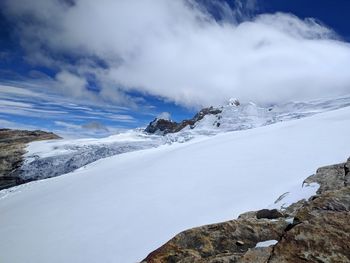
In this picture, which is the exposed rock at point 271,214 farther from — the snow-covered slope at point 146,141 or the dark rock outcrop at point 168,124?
the dark rock outcrop at point 168,124

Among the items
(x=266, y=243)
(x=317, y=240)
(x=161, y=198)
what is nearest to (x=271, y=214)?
(x=266, y=243)

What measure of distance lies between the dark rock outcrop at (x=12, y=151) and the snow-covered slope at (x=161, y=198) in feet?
117

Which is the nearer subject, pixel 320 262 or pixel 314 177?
pixel 320 262

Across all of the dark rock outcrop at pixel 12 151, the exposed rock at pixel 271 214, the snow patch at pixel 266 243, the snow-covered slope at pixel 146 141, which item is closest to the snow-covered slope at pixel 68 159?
the snow-covered slope at pixel 146 141

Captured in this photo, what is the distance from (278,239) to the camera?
18.0 feet

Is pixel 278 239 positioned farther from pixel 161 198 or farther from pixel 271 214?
pixel 161 198

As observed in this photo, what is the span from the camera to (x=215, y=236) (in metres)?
5.89

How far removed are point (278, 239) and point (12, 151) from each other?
76.0 metres

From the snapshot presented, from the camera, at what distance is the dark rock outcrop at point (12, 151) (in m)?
54.8

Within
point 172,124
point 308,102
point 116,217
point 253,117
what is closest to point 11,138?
point 172,124

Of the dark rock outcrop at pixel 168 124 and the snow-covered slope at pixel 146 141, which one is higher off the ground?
the dark rock outcrop at pixel 168 124

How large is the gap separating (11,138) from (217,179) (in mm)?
90687

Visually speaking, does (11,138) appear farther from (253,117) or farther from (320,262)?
(320,262)

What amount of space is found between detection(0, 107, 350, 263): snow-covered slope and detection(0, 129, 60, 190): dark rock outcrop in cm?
3567
